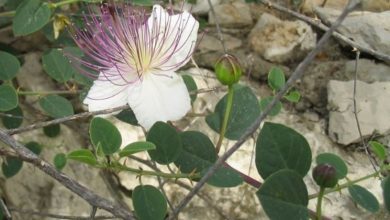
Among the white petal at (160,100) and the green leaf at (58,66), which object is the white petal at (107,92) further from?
the green leaf at (58,66)

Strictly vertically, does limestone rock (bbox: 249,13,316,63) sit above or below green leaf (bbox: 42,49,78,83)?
below

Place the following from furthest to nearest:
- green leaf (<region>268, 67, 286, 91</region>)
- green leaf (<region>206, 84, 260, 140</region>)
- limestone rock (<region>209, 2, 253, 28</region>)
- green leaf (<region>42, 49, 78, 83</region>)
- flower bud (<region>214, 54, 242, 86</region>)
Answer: limestone rock (<region>209, 2, 253, 28</region>) < green leaf (<region>42, 49, 78, 83</region>) < green leaf (<region>268, 67, 286, 91</region>) < green leaf (<region>206, 84, 260, 140</region>) < flower bud (<region>214, 54, 242, 86</region>)

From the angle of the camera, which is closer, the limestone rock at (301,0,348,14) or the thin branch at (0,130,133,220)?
the thin branch at (0,130,133,220)

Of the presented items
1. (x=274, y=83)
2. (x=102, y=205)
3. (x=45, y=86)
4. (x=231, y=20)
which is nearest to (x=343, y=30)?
(x=231, y=20)

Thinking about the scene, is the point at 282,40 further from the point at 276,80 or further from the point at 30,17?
the point at 30,17

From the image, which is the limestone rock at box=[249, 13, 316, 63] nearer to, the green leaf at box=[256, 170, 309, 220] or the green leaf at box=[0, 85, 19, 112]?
the green leaf at box=[0, 85, 19, 112]

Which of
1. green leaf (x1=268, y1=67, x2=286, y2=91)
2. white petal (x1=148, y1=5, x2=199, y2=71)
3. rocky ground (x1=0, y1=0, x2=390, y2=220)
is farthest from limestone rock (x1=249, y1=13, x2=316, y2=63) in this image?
white petal (x1=148, y1=5, x2=199, y2=71)

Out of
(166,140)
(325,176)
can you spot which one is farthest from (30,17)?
(325,176)

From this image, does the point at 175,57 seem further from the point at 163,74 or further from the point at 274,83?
the point at 274,83
